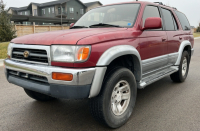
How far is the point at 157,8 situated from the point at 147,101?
6.49ft

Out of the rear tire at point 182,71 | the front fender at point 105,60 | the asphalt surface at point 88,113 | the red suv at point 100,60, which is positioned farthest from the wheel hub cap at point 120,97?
the rear tire at point 182,71

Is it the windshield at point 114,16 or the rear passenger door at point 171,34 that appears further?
the rear passenger door at point 171,34

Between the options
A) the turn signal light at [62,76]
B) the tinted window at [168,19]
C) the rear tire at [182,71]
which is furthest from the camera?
the rear tire at [182,71]

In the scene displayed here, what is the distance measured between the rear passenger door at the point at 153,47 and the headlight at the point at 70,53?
1214 millimetres

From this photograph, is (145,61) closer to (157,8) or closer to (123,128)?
(123,128)

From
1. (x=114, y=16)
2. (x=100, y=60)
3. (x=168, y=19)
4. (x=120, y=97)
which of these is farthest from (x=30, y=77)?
(x=168, y=19)

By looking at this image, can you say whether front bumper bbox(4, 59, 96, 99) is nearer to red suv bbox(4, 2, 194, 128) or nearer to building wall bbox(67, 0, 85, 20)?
red suv bbox(4, 2, 194, 128)

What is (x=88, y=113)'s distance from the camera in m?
3.14

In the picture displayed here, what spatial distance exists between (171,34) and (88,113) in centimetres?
250

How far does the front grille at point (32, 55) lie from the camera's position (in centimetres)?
235

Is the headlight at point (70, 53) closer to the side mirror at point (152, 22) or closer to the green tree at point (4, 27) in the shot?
the side mirror at point (152, 22)

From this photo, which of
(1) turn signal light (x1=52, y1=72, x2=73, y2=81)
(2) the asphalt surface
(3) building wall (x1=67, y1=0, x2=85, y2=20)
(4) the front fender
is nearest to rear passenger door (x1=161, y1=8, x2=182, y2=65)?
(2) the asphalt surface

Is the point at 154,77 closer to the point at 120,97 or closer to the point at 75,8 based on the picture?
the point at 120,97

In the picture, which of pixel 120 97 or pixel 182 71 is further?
pixel 182 71
